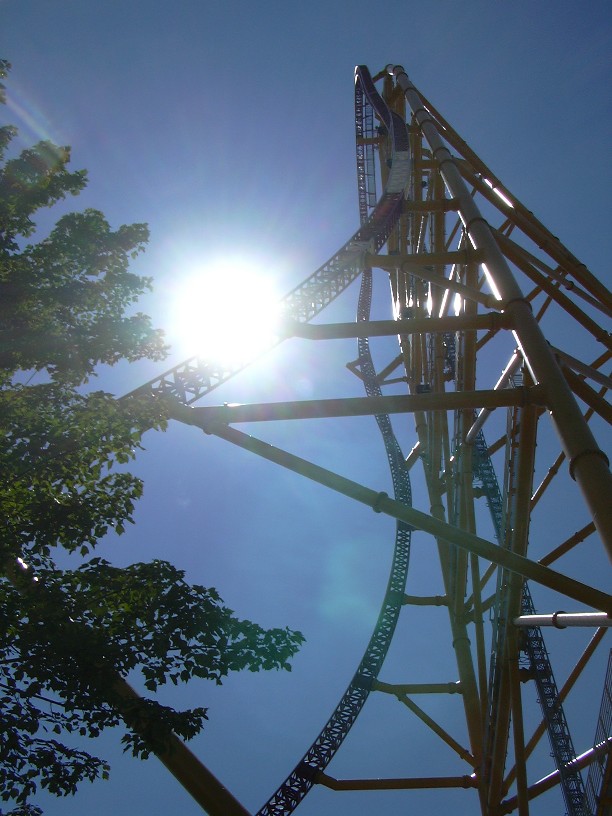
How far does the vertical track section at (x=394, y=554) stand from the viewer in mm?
9411

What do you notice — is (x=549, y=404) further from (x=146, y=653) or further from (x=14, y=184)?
(x=14, y=184)

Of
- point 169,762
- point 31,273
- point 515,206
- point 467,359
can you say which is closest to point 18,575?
point 169,762

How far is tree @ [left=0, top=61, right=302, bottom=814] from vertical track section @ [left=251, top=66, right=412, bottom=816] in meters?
5.06

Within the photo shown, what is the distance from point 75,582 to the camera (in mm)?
4238

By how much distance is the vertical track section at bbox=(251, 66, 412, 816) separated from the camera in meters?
9.41

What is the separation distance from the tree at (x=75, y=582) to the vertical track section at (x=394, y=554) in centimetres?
506

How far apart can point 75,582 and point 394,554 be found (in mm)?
11738

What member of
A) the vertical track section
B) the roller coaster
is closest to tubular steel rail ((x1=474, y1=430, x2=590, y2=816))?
the roller coaster

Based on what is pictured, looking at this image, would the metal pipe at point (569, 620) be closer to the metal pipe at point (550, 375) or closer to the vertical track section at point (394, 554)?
the metal pipe at point (550, 375)

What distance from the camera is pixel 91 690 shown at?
149 inches

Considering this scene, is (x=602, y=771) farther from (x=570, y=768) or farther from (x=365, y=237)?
(x=365, y=237)

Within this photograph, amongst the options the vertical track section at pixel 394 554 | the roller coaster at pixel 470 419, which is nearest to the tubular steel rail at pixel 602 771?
the roller coaster at pixel 470 419

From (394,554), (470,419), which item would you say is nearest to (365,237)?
(470,419)

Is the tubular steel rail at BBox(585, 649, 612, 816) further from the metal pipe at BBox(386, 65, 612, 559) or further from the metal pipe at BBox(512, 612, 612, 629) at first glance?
the metal pipe at BBox(386, 65, 612, 559)
